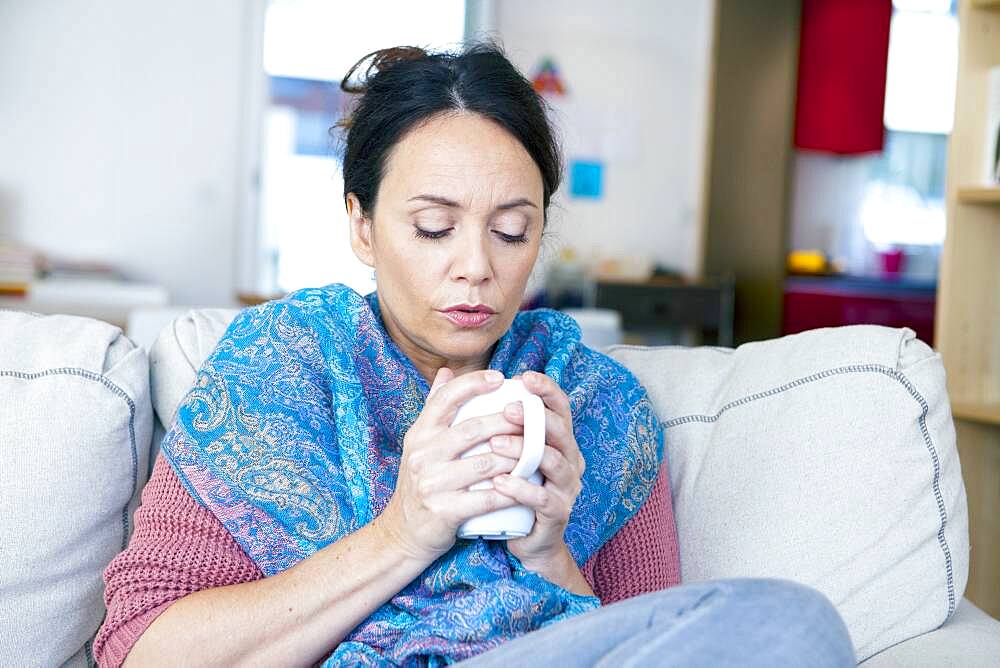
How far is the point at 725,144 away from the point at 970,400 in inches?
129

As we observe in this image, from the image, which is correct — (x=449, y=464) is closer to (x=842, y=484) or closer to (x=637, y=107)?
(x=842, y=484)

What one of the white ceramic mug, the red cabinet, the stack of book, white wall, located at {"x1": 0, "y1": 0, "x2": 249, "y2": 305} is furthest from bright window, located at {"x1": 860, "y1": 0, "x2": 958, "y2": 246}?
the white ceramic mug

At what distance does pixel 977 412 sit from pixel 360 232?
1.65m

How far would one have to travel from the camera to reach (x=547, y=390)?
1109 millimetres

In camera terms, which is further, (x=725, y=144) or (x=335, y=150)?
(x=725, y=144)

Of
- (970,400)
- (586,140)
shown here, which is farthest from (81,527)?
(586,140)

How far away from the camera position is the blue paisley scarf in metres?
1.18

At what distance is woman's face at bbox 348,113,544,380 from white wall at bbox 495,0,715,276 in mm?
4268

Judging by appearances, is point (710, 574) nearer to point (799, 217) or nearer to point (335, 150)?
point (335, 150)

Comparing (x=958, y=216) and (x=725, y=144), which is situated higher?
(x=725, y=144)

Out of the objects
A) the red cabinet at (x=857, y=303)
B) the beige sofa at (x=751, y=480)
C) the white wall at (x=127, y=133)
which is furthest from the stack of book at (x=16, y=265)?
the red cabinet at (x=857, y=303)

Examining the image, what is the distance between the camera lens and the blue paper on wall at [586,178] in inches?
226

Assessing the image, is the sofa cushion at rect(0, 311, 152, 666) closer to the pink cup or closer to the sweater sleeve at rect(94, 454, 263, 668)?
the sweater sleeve at rect(94, 454, 263, 668)

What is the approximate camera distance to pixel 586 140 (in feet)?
18.8
